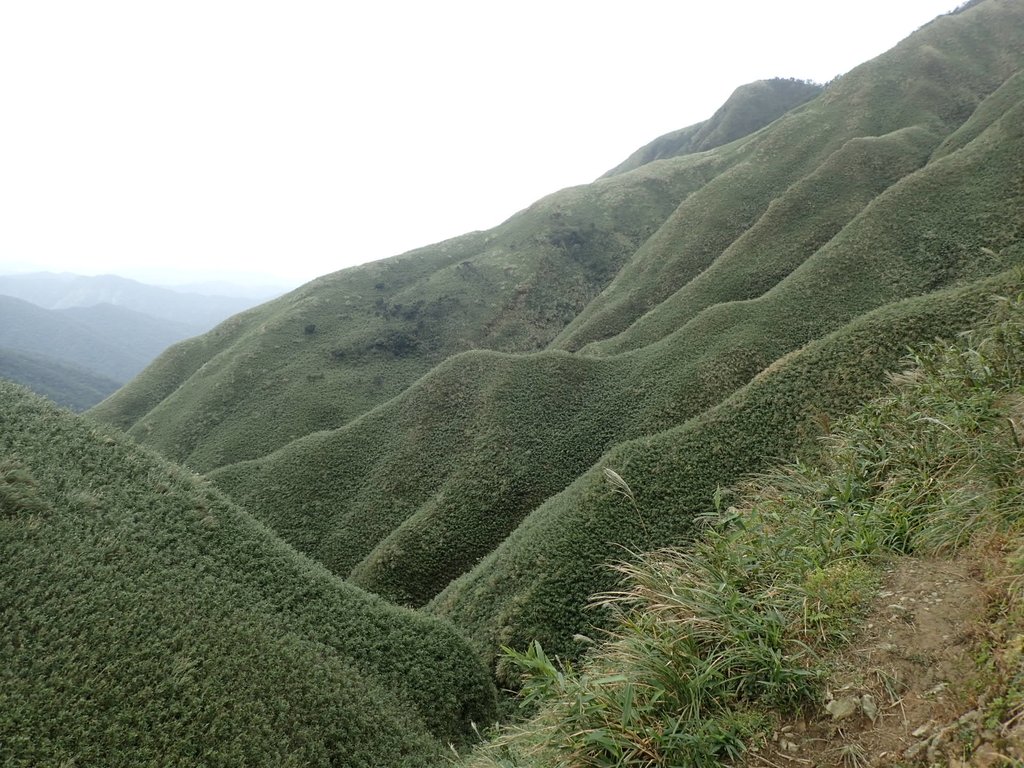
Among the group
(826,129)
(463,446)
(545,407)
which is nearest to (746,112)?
(826,129)

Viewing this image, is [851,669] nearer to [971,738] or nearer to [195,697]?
[971,738]

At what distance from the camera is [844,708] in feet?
15.3

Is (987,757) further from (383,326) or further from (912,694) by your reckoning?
(383,326)

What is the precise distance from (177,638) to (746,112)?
15894cm

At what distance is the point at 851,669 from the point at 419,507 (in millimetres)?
32370

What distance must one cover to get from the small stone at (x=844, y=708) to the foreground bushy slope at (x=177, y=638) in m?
11.4

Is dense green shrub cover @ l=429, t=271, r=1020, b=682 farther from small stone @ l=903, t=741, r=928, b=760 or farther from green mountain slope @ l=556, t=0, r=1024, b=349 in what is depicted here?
green mountain slope @ l=556, t=0, r=1024, b=349

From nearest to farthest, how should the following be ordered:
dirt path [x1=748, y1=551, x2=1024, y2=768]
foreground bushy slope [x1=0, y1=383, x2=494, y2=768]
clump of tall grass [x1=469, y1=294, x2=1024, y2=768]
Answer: dirt path [x1=748, y1=551, x2=1024, y2=768] < clump of tall grass [x1=469, y1=294, x2=1024, y2=768] < foreground bushy slope [x1=0, y1=383, x2=494, y2=768]

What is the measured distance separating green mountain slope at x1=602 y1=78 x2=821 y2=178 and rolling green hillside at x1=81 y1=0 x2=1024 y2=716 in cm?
4578

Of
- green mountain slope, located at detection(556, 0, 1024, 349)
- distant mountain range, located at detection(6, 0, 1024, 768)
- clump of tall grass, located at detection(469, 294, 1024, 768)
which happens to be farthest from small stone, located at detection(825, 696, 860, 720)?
green mountain slope, located at detection(556, 0, 1024, 349)

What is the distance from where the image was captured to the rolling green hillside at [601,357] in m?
22.0

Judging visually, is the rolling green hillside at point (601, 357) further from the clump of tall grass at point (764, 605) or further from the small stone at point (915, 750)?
the small stone at point (915, 750)

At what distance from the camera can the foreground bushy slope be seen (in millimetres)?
10203

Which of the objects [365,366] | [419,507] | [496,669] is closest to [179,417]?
[365,366]
